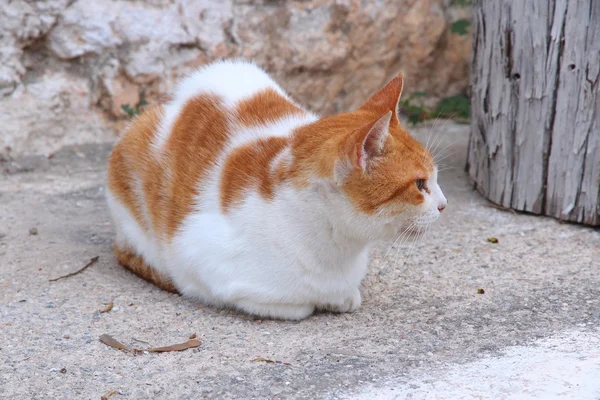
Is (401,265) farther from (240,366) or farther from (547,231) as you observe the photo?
(240,366)

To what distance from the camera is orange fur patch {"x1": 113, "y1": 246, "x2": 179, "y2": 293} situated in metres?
3.04

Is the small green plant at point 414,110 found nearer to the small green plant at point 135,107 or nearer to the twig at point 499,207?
the twig at point 499,207

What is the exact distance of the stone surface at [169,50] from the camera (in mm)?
4258

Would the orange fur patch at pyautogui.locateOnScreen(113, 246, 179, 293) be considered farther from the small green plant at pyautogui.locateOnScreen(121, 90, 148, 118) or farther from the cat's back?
the small green plant at pyautogui.locateOnScreen(121, 90, 148, 118)

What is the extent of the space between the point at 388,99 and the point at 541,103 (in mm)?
1029

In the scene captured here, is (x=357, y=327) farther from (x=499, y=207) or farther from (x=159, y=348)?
(x=499, y=207)

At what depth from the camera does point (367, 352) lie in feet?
8.32

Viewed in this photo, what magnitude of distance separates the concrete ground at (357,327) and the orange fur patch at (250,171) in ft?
1.44

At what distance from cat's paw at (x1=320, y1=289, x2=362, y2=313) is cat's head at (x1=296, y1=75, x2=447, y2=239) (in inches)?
12.9

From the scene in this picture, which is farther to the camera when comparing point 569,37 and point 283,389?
point 569,37

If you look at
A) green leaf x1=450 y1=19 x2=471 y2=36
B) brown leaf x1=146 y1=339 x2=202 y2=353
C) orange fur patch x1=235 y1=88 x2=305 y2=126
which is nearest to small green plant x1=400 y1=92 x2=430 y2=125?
green leaf x1=450 y1=19 x2=471 y2=36

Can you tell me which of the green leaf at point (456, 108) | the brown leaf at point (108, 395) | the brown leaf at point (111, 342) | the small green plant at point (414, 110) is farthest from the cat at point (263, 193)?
the green leaf at point (456, 108)

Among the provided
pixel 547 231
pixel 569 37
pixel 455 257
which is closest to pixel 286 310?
pixel 455 257

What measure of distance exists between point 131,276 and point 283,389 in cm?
109
